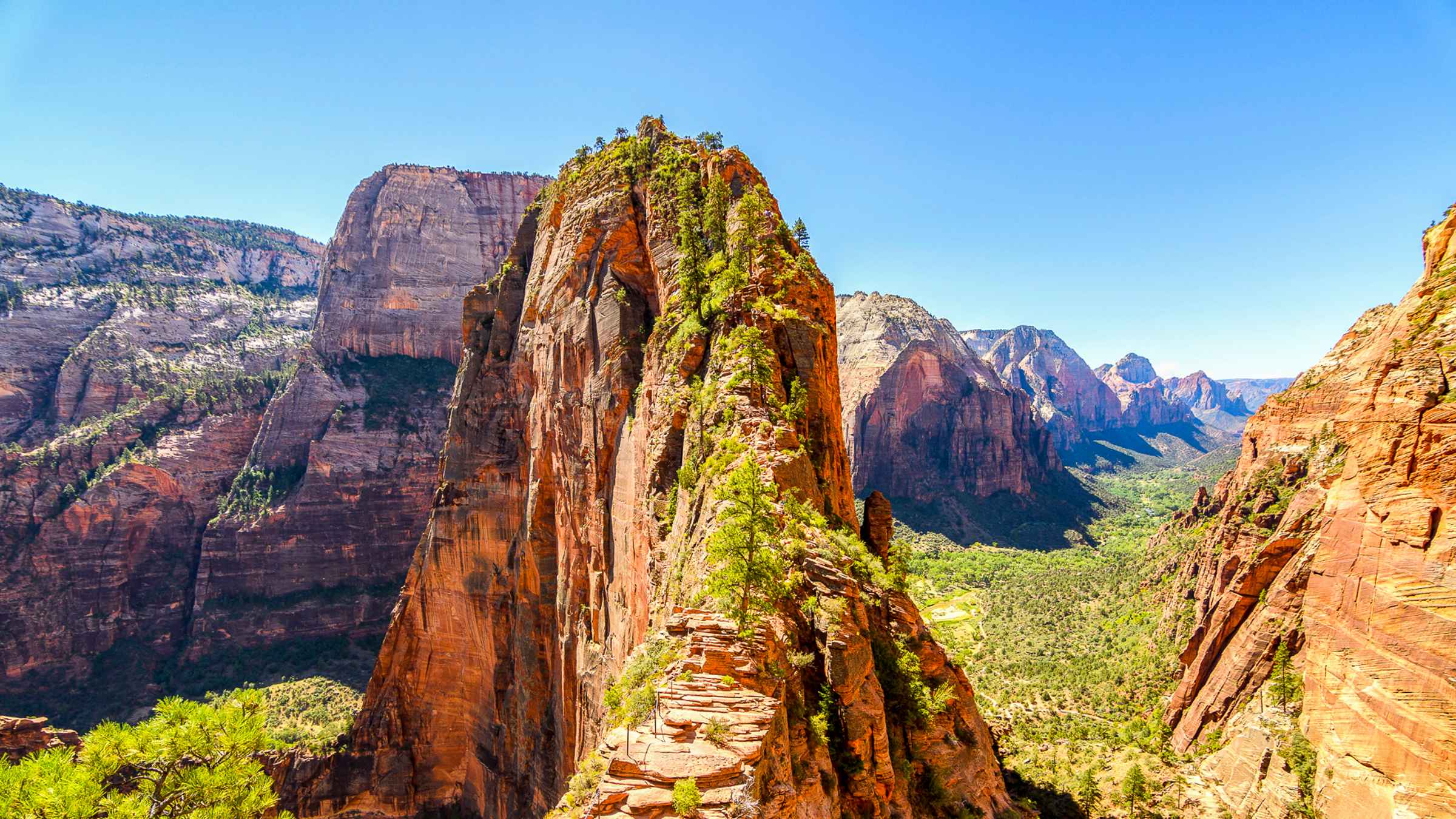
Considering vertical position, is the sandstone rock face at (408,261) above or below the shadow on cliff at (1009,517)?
above

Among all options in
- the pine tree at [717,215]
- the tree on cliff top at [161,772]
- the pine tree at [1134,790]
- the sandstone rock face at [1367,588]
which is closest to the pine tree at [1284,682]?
the sandstone rock face at [1367,588]

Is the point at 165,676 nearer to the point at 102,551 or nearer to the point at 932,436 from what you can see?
the point at 102,551

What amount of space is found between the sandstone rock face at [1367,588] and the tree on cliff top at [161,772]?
4315 cm

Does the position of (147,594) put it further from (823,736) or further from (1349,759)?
(1349,759)

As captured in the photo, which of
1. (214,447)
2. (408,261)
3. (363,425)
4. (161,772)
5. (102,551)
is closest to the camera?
(161,772)

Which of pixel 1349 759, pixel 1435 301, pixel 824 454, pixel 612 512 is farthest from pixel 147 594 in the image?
pixel 1435 301

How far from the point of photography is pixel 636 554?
90.2 feet

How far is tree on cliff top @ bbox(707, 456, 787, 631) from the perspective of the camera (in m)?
17.1

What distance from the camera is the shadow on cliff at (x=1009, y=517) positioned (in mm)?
139125

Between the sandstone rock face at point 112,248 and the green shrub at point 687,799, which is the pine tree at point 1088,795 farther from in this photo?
the sandstone rock face at point 112,248

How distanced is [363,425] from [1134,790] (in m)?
114

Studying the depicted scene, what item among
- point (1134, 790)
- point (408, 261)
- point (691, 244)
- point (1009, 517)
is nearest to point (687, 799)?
point (691, 244)

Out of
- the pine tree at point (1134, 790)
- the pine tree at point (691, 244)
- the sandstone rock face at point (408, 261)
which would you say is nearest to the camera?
the pine tree at point (691, 244)

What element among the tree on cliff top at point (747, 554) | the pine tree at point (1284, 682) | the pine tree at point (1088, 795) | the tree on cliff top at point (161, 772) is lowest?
the pine tree at point (1088, 795)
